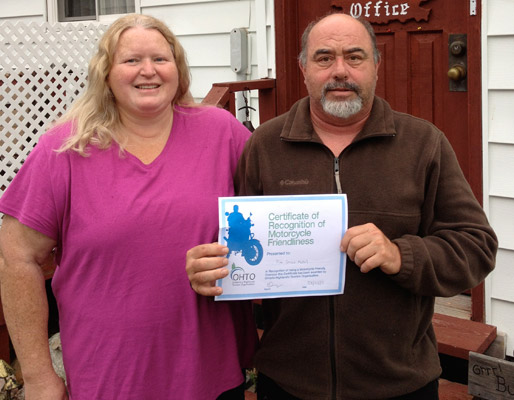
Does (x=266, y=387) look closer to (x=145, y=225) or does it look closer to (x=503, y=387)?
(x=145, y=225)

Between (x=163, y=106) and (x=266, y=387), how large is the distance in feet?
3.26

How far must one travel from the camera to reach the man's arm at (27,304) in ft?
7.06

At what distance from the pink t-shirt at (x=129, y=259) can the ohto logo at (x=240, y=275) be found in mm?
182

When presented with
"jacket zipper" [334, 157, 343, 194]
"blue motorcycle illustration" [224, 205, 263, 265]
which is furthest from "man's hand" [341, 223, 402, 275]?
"blue motorcycle illustration" [224, 205, 263, 265]

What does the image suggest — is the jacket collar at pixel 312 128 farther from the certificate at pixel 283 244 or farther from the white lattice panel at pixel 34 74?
the white lattice panel at pixel 34 74

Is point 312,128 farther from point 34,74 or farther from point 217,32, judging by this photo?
point 34,74

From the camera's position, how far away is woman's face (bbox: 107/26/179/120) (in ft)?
7.07

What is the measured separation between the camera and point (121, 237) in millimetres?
2084

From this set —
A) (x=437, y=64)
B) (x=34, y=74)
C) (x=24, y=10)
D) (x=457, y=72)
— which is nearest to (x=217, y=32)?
(x=34, y=74)

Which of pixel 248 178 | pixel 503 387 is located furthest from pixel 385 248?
pixel 503 387

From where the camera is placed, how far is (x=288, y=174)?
2059 millimetres

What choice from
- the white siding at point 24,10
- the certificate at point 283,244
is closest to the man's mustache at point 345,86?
the certificate at point 283,244

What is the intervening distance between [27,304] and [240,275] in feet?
2.38

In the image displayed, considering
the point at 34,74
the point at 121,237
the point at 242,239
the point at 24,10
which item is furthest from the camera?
the point at 24,10
